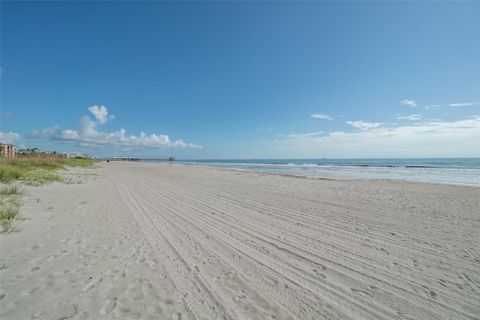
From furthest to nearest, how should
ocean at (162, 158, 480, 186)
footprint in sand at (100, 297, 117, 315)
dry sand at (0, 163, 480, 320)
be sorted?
ocean at (162, 158, 480, 186)
dry sand at (0, 163, 480, 320)
footprint in sand at (100, 297, 117, 315)

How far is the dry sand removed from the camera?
2773mm

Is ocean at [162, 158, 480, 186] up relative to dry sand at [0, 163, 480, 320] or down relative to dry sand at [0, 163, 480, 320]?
up

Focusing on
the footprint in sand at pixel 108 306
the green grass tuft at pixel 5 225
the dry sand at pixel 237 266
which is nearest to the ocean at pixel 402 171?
the dry sand at pixel 237 266

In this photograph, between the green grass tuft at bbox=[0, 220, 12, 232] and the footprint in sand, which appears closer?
the footprint in sand

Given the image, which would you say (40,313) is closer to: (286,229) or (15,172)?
(286,229)

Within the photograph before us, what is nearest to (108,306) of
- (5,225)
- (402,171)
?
(5,225)

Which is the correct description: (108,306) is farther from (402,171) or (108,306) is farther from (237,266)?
Answer: (402,171)

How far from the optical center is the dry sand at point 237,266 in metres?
2.77

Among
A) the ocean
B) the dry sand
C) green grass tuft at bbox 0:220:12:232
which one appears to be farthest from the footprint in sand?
the ocean

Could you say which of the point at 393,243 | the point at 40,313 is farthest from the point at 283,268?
the point at 40,313

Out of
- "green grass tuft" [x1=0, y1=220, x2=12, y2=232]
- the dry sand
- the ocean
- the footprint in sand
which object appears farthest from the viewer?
the ocean

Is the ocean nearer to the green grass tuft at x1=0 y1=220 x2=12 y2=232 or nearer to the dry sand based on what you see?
the dry sand

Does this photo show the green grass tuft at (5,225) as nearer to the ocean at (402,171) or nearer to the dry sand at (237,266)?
the dry sand at (237,266)

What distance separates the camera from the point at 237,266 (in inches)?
151
